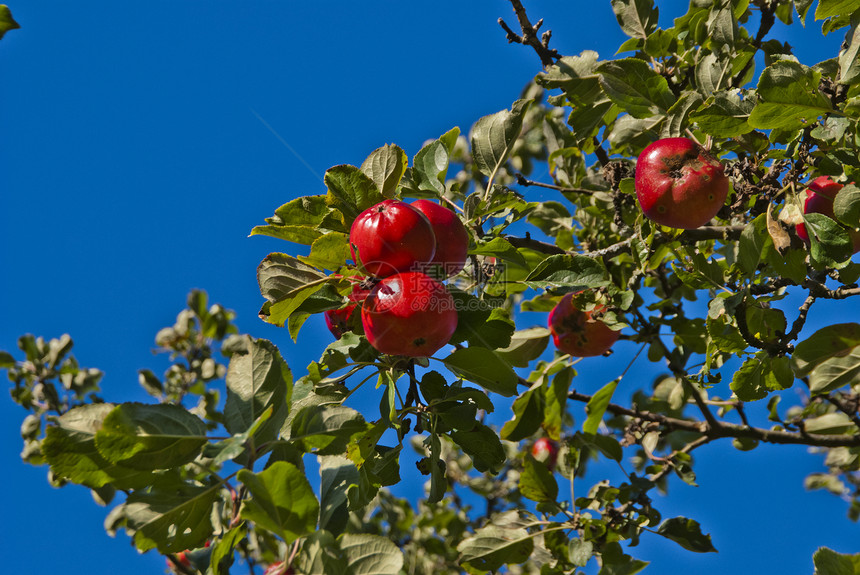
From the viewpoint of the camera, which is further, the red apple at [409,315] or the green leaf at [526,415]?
the green leaf at [526,415]

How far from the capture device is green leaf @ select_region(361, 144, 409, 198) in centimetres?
190

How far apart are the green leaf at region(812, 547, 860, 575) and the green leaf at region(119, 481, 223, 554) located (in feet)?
4.55

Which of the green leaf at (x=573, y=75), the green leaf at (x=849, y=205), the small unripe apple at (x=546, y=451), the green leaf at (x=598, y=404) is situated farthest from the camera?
the small unripe apple at (x=546, y=451)

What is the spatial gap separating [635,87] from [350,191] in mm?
1103

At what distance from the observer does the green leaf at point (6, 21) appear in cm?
162

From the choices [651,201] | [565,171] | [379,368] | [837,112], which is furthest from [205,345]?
[837,112]

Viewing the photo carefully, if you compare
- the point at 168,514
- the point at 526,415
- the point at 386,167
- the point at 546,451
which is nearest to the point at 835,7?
the point at 386,167

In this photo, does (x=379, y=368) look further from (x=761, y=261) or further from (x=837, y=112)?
(x=837, y=112)

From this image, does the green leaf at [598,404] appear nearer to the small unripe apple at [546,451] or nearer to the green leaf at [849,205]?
the green leaf at [849,205]

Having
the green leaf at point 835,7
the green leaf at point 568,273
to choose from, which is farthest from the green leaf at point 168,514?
the green leaf at point 835,7

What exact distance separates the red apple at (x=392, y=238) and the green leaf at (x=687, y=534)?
71.5 inches

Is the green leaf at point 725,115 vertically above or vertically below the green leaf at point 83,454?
above

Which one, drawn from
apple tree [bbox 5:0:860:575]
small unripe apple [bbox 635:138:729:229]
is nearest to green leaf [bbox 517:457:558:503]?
apple tree [bbox 5:0:860:575]

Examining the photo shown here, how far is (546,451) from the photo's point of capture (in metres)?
4.37
